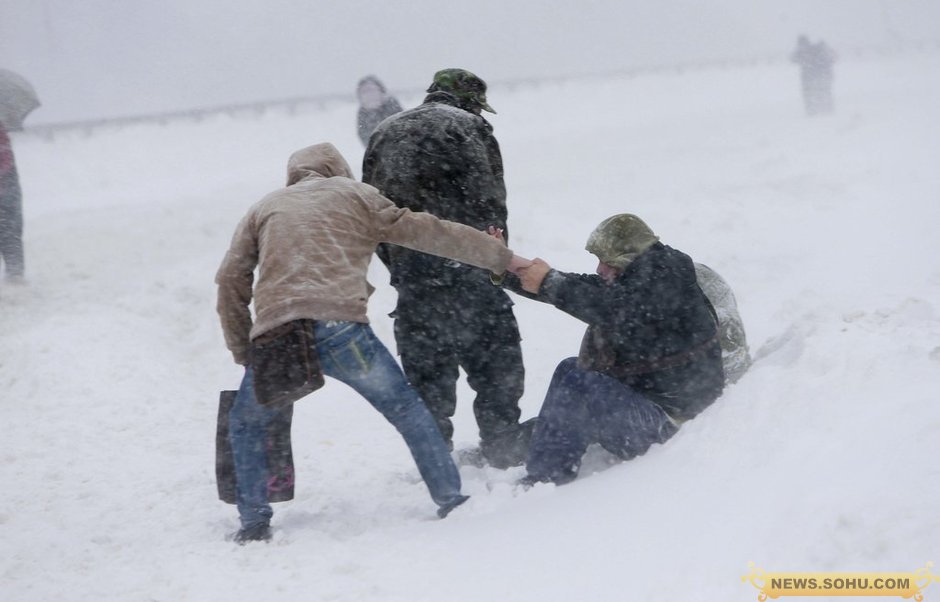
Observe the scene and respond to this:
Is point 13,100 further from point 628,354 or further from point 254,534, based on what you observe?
point 628,354

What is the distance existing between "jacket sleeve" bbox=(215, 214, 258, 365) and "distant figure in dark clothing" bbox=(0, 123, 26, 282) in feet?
16.1

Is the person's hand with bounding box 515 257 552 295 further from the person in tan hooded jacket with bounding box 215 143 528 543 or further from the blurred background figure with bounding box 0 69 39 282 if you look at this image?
the blurred background figure with bounding box 0 69 39 282

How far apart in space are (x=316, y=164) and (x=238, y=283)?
679mm

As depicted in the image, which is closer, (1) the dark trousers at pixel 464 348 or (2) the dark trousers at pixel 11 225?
(1) the dark trousers at pixel 464 348

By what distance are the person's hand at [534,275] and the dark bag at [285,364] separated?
103 centimetres

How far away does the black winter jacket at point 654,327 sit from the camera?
365cm

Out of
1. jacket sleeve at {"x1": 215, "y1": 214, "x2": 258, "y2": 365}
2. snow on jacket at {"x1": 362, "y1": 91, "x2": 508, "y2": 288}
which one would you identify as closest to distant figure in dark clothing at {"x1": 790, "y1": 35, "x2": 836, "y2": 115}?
snow on jacket at {"x1": 362, "y1": 91, "x2": 508, "y2": 288}

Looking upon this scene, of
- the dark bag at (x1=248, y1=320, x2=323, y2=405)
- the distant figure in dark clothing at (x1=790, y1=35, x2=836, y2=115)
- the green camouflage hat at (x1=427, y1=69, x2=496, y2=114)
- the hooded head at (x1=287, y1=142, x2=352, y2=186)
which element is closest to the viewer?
the dark bag at (x1=248, y1=320, x2=323, y2=405)

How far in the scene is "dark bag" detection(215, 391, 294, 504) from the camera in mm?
3777

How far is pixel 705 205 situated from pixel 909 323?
22.1ft

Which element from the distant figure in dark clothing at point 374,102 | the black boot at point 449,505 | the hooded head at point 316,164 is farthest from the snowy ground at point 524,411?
the distant figure in dark clothing at point 374,102

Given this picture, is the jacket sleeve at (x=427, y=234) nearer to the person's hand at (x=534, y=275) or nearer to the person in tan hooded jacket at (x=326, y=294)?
the person in tan hooded jacket at (x=326, y=294)

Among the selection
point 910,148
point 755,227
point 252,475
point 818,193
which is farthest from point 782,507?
point 910,148

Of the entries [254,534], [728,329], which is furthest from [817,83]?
[254,534]
